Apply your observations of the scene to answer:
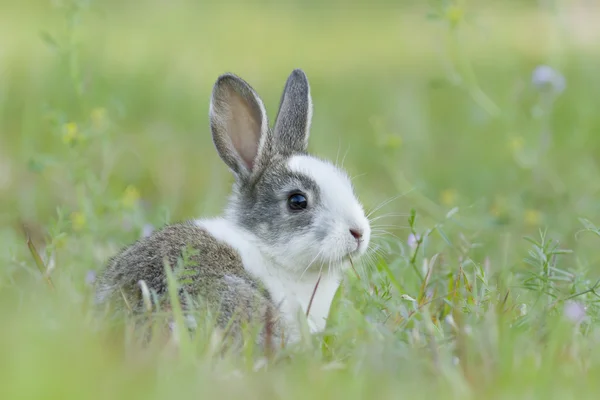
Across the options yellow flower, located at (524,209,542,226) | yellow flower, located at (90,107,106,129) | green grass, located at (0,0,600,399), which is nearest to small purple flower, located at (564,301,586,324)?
green grass, located at (0,0,600,399)

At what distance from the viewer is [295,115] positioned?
5637mm

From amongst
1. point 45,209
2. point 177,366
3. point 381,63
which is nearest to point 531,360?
point 177,366

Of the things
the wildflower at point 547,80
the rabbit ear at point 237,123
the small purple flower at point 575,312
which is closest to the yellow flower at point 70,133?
the rabbit ear at point 237,123

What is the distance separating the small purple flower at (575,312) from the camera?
405cm

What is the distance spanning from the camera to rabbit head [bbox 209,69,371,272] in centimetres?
495

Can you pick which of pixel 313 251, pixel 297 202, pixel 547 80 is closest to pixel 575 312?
pixel 313 251

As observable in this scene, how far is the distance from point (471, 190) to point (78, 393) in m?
5.64

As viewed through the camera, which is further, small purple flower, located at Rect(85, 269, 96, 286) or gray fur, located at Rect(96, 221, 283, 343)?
small purple flower, located at Rect(85, 269, 96, 286)

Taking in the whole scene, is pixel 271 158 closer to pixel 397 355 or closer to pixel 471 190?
pixel 397 355

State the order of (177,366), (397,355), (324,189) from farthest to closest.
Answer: (324,189) → (397,355) → (177,366)

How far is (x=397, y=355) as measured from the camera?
3486 millimetres

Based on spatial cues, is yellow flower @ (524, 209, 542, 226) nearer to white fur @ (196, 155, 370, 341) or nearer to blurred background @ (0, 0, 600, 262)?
blurred background @ (0, 0, 600, 262)

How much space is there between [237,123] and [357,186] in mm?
2346

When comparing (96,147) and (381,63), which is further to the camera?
(381,63)
